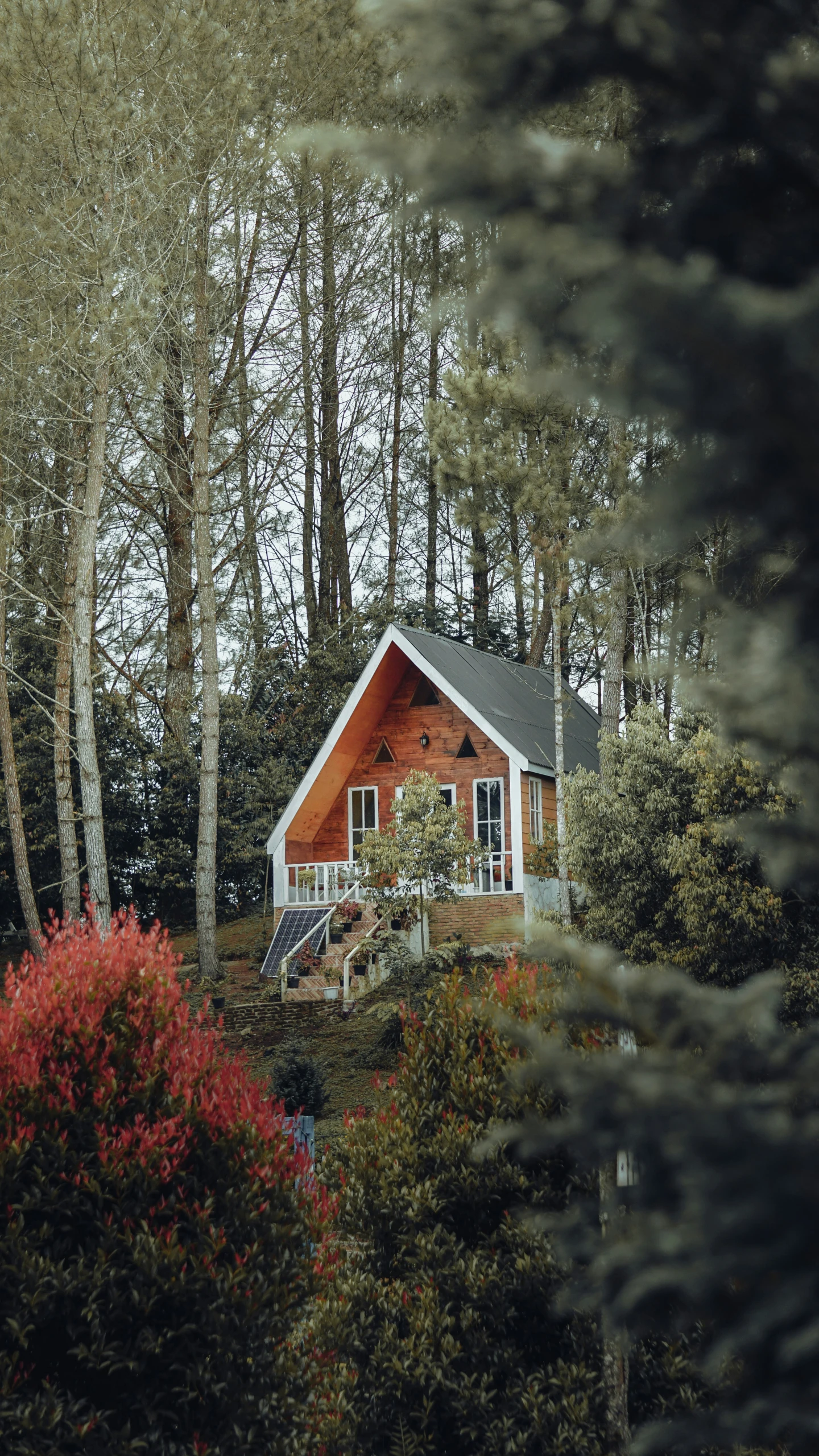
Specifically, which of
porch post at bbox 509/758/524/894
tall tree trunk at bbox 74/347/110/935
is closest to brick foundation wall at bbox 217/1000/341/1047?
tall tree trunk at bbox 74/347/110/935

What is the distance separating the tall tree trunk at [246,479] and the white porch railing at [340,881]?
25.9ft

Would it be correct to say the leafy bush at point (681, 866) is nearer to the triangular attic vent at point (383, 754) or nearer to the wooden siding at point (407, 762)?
the wooden siding at point (407, 762)

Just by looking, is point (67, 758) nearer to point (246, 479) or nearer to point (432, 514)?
point (246, 479)

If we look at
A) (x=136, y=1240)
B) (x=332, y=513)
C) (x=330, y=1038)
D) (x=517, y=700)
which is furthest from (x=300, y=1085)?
(x=332, y=513)

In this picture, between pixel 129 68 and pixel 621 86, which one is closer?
pixel 621 86

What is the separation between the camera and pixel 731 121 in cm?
179

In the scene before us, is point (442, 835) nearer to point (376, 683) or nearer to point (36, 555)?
point (376, 683)

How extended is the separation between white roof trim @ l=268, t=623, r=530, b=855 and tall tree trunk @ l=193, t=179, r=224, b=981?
2508mm

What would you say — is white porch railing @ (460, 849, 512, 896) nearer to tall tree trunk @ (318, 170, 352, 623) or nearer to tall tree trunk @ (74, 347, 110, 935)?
tall tree trunk @ (74, 347, 110, 935)

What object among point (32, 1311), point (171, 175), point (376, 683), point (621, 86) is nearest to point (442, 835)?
point (376, 683)

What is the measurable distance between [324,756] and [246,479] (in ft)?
40.3

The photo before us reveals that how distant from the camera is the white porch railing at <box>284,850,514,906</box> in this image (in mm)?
23938

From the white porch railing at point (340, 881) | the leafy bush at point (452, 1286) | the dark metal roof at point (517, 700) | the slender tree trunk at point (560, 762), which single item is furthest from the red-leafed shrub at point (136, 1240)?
the white porch railing at point (340, 881)

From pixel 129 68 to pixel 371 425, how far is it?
59.7 ft
